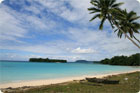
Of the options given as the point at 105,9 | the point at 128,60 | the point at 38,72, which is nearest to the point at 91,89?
the point at 105,9

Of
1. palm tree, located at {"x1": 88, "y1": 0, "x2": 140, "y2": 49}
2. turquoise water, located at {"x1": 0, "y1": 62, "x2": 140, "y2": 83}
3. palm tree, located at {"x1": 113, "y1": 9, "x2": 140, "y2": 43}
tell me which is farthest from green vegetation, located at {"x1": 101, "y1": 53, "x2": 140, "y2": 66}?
palm tree, located at {"x1": 88, "y1": 0, "x2": 140, "y2": 49}

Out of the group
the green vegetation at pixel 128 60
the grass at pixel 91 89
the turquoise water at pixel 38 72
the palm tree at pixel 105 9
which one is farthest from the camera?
the green vegetation at pixel 128 60

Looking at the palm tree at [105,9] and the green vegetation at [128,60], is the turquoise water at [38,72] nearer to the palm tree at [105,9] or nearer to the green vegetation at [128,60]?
the palm tree at [105,9]

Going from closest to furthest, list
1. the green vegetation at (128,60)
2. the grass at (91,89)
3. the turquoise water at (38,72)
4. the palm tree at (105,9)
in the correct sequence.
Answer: the grass at (91,89), the palm tree at (105,9), the turquoise water at (38,72), the green vegetation at (128,60)

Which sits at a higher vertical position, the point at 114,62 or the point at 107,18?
the point at 107,18

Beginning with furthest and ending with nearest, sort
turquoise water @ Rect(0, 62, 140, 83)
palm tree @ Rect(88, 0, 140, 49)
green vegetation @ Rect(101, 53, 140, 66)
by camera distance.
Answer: green vegetation @ Rect(101, 53, 140, 66) → turquoise water @ Rect(0, 62, 140, 83) → palm tree @ Rect(88, 0, 140, 49)

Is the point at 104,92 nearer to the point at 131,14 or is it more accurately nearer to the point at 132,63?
the point at 131,14

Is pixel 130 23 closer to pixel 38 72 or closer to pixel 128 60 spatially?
pixel 38 72

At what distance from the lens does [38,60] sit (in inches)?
3757

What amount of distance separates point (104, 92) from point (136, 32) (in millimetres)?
9502

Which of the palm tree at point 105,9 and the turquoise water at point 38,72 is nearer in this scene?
the palm tree at point 105,9


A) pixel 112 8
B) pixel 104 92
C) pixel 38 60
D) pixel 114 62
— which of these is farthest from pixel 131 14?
pixel 38 60

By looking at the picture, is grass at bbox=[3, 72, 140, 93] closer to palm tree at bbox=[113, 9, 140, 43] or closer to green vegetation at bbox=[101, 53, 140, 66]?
palm tree at bbox=[113, 9, 140, 43]

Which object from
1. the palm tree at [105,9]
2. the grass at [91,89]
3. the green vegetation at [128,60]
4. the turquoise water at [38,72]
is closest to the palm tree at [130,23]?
the palm tree at [105,9]
